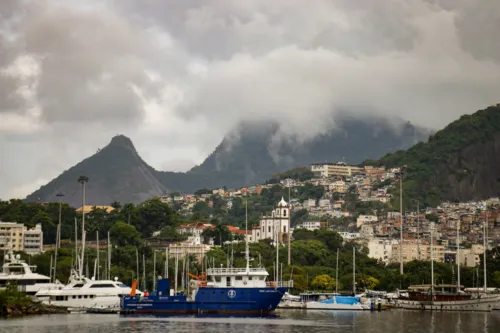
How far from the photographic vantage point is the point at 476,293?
8919cm

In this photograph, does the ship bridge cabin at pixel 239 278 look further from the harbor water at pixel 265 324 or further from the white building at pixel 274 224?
the white building at pixel 274 224

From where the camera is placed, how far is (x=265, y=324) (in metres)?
65.2

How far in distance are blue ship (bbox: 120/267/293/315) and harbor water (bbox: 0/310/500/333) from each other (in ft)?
6.10

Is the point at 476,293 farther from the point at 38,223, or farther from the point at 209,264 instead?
the point at 38,223

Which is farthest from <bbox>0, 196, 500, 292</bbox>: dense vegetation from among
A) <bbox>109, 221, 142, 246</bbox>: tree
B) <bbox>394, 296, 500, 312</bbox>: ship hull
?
<bbox>394, 296, 500, 312</bbox>: ship hull

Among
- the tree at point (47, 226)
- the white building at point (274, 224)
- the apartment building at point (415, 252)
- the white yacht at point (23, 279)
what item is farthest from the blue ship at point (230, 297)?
the white building at point (274, 224)

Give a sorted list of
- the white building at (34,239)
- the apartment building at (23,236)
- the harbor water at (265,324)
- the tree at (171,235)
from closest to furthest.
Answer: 1. the harbor water at (265,324)
2. the apartment building at (23,236)
3. the white building at (34,239)
4. the tree at (171,235)

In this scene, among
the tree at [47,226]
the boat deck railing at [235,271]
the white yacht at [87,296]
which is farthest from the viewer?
the tree at [47,226]

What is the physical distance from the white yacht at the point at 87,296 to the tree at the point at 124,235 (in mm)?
56851

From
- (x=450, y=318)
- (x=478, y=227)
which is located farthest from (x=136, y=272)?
(x=478, y=227)

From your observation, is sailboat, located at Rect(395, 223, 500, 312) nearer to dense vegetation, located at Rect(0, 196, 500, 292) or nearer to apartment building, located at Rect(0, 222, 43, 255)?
dense vegetation, located at Rect(0, 196, 500, 292)

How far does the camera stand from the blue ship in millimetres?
72625

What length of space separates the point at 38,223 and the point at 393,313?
79821 millimetres

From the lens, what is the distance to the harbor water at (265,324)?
6134 centimetres
